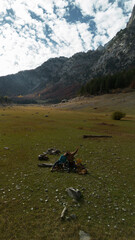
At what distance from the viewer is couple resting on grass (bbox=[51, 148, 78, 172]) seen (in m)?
13.5

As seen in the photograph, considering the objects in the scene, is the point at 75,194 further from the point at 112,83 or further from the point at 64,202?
the point at 112,83

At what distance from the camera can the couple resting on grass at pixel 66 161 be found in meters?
13.5

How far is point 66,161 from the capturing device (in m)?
13.8

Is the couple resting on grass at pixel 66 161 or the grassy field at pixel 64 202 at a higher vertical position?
the couple resting on grass at pixel 66 161

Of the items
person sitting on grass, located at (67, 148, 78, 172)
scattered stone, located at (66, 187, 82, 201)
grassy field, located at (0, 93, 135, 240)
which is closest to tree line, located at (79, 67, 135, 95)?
grassy field, located at (0, 93, 135, 240)

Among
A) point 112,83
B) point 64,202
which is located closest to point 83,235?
point 64,202

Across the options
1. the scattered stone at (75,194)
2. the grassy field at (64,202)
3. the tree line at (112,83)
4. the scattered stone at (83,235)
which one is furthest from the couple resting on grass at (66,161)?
the tree line at (112,83)

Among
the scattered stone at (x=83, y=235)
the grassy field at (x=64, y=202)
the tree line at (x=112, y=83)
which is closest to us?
the scattered stone at (x=83, y=235)

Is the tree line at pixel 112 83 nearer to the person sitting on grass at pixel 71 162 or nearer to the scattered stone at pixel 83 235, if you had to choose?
the person sitting on grass at pixel 71 162

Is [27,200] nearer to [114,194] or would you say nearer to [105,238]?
[105,238]

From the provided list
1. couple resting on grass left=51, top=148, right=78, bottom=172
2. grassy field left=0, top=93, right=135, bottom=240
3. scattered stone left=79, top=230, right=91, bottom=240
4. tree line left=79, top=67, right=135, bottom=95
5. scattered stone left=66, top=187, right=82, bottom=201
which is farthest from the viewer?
tree line left=79, top=67, right=135, bottom=95

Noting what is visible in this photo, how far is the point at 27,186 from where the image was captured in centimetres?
1062

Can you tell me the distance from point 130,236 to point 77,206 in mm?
3150

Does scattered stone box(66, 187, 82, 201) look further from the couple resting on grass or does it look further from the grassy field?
the couple resting on grass
